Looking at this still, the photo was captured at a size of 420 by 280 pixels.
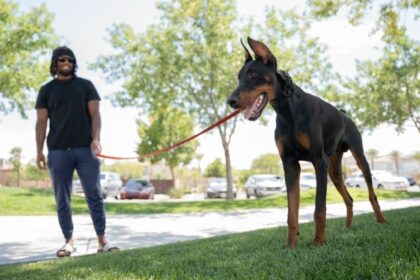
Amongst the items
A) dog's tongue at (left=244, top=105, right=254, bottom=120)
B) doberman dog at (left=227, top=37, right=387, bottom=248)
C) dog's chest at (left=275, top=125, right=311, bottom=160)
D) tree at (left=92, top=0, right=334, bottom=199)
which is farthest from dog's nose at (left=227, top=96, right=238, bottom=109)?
tree at (left=92, top=0, right=334, bottom=199)

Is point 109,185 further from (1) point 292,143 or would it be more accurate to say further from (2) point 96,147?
(1) point 292,143

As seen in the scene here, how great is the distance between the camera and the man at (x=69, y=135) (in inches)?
204

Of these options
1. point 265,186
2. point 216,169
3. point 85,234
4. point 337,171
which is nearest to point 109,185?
point 265,186

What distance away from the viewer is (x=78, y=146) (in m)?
5.19

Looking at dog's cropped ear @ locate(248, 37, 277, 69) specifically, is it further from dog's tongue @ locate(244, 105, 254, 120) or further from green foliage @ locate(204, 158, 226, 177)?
green foliage @ locate(204, 158, 226, 177)

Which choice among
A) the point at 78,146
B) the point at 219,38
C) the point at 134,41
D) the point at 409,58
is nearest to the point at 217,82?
the point at 219,38

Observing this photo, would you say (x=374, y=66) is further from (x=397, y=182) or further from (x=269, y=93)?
(x=269, y=93)

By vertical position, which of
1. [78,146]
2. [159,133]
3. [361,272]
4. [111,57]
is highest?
[111,57]

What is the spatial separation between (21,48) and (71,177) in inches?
700

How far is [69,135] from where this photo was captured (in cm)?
520

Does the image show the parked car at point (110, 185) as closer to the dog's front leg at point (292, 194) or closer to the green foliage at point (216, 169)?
the dog's front leg at point (292, 194)

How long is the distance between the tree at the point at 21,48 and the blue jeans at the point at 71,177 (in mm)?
17305

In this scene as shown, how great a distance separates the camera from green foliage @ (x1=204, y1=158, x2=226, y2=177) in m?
59.5

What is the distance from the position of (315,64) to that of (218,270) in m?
21.1
